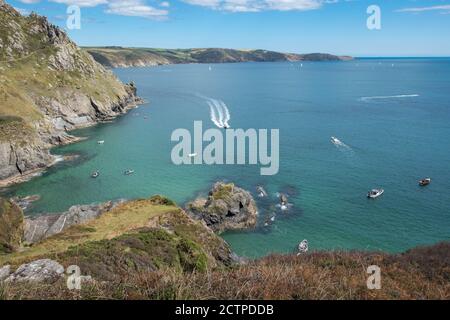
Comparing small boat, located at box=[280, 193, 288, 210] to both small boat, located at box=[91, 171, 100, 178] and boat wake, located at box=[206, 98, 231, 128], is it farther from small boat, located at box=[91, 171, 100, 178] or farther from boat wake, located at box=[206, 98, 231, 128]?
boat wake, located at box=[206, 98, 231, 128]

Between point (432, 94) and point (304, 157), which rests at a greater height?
point (432, 94)

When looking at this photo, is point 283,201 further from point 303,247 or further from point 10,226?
point 10,226

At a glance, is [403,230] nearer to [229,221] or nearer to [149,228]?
[229,221]

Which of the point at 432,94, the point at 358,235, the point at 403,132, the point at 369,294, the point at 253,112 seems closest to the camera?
the point at 369,294

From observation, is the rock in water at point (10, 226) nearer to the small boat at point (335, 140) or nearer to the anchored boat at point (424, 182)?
the anchored boat at point (424, 182)

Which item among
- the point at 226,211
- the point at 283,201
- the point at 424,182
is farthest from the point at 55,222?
the point at 424,182
